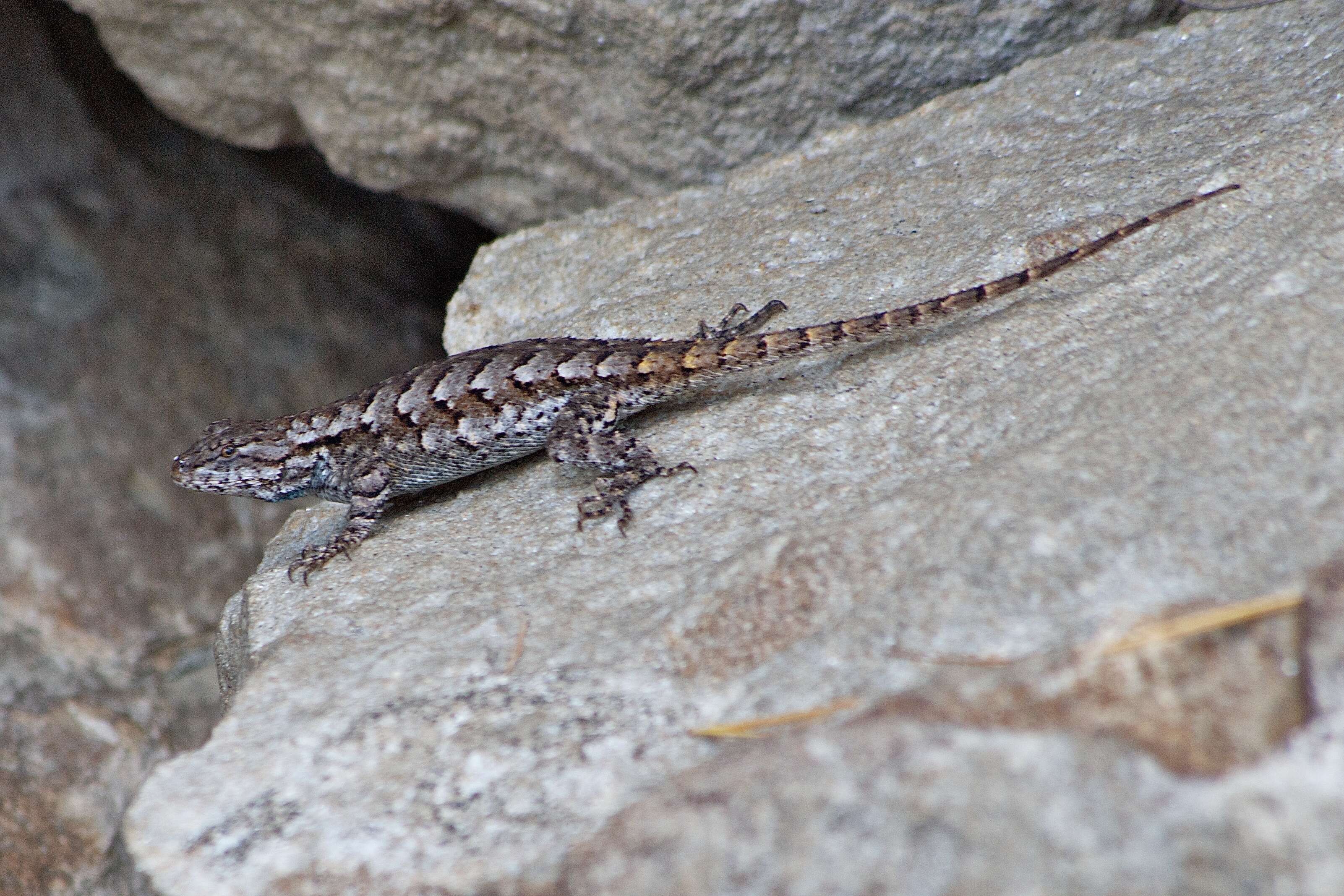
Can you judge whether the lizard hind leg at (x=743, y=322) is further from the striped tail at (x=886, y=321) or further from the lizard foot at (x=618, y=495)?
the lizard foot at (x=618, y=495)

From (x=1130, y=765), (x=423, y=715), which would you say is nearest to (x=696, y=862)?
(x=1130, y=765)

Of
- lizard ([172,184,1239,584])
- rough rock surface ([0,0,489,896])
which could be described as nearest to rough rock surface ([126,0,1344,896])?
lizard ([172,184,1239,584])

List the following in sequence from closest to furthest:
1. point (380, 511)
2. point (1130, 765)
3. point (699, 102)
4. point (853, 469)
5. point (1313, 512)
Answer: point (1130, 765)
point (1313, 512)
point (853, 469)
point (380, 511)
point (699, 102)

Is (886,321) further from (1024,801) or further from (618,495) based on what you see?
(1024,801)

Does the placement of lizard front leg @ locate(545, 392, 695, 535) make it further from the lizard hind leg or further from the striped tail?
the lizard hind leg

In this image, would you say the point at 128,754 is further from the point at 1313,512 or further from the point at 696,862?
the point at 1313,512

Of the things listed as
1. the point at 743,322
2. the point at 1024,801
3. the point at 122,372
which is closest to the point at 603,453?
the point at 743,322

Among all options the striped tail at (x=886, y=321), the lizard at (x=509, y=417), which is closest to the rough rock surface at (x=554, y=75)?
the lizard at (x=509, y=417)
